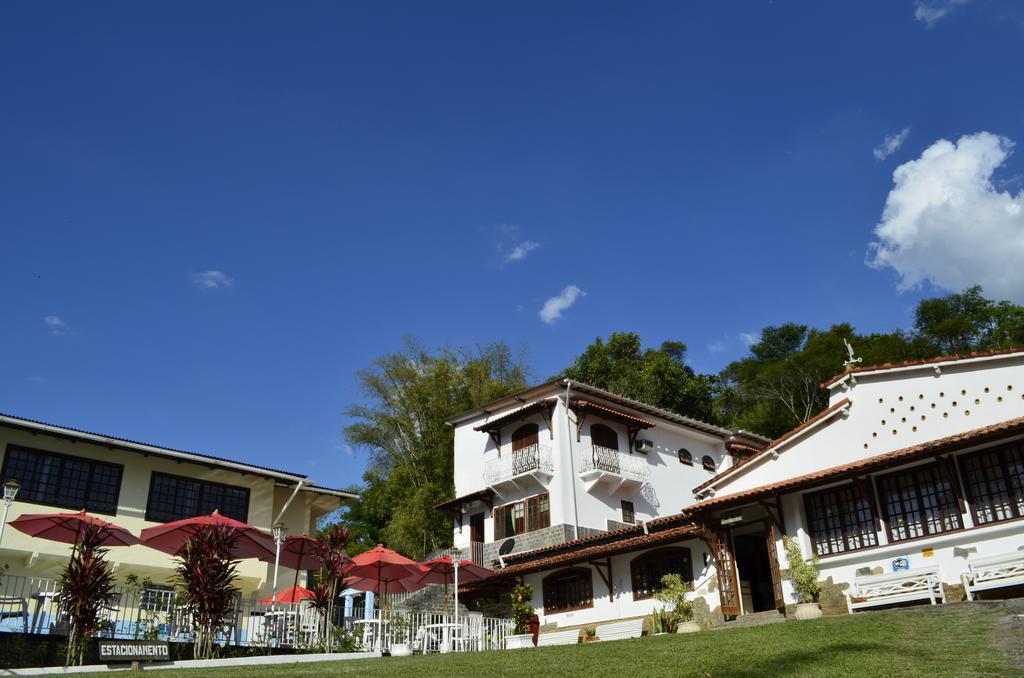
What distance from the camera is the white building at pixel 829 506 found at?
16.5m

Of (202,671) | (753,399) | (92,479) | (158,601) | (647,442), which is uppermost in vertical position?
(753,399)

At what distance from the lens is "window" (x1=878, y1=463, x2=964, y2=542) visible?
16750 mm

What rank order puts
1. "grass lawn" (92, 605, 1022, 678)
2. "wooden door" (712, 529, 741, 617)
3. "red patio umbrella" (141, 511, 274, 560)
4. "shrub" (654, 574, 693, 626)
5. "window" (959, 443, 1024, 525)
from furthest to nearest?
"shrub" (654, 574, 693, 626) → "wooden door" (712, 529, 741, 617) → "red patio umbrella" (141, 511, 274, 560) → "window" (959, 443, 1024, 525) → "grass lawn" (92, 605, 1022, 678)

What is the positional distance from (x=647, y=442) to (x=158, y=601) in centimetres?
2089

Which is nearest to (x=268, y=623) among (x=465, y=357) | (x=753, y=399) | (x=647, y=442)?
(x=647, y=442)

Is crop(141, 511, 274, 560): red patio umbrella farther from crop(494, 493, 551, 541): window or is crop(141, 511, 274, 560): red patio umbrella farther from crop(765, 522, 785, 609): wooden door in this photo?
crop(494, 493, 551, 541): window

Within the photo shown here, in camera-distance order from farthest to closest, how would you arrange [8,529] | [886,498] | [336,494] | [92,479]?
1. [336,494]
2. [92,479]
3. [8,529]
4. [886,498]

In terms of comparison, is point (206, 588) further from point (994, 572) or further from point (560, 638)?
point (994, 572)

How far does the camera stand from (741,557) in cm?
2248

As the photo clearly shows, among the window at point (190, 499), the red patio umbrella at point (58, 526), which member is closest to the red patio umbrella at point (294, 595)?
the window at point (190, 499)

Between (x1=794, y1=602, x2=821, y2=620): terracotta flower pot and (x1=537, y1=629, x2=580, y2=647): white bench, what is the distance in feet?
21.3

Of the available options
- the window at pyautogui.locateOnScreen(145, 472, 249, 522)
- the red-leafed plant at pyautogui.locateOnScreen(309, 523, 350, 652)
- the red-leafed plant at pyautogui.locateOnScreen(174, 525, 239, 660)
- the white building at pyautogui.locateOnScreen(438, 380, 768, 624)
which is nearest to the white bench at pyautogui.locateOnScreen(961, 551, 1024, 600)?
the white building at pyautogui.locateOnScreen(438, 380, 768, 624)

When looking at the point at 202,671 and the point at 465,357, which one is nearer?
the point at 202,671

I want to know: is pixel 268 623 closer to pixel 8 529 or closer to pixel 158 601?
pixel 158 601
